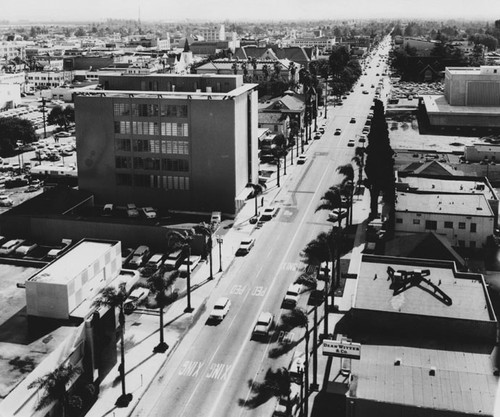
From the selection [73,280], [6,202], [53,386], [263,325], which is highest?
[73,280]

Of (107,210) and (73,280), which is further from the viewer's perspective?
(107,210)

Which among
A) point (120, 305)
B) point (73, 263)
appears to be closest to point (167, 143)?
point (73, 263)

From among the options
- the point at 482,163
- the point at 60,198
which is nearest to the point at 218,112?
the point at 60,198

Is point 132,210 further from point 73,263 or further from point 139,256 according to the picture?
point 73,263

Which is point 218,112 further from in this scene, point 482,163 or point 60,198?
point 482,163

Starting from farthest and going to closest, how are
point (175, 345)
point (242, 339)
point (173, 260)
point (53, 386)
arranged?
point (173, 260), point (242, 339), point (175, 345), point (53, 386)

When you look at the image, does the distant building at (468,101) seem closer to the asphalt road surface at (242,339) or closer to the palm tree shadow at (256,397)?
the asphalt road surface at (242,339)

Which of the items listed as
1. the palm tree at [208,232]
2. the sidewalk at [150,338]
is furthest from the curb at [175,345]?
the palm tree at [208,232]
